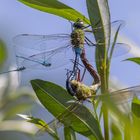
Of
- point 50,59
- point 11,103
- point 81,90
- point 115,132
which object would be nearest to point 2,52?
point 50,59

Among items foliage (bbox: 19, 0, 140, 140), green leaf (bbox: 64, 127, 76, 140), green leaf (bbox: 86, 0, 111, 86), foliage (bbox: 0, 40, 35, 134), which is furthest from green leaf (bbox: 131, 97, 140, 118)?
foliage (bbox: 0, 40, 35, 134)

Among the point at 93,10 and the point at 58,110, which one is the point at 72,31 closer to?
the point at 93,10

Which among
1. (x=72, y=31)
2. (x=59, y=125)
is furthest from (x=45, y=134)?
(x=72, y=31)

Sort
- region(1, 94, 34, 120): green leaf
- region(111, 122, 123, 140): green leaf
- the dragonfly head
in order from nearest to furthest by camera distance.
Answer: region(111, 122, 123, 140): green leaf → the dragonfly head → region(1, 94, 34, 120): green leaf

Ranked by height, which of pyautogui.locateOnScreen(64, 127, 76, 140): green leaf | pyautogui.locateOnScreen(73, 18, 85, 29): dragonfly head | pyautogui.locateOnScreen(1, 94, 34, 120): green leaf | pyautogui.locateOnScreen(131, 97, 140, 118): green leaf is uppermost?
pyautogui.locateOnScreen(73, 18, 85, 29): dragonfly head

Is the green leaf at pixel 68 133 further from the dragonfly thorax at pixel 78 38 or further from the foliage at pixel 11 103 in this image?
the foliage at pixel 11 103

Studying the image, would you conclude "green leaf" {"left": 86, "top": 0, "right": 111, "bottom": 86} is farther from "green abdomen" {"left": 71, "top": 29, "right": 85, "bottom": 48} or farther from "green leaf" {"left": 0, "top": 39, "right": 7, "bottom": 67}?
"green leaf" {"left": 0, "top": 39, "right": 7, "bottom": 67}

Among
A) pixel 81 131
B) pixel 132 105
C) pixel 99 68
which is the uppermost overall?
pixel 99 68

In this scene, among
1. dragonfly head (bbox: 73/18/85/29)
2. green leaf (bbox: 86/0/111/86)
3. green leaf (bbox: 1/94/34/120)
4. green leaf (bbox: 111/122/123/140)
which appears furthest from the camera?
green leaf (bbox: 1/94/34/120)
